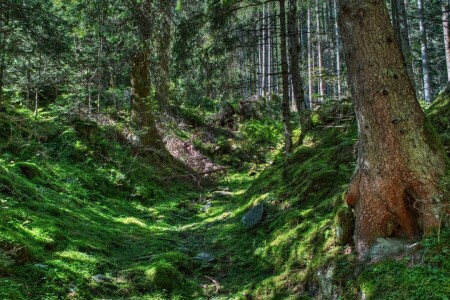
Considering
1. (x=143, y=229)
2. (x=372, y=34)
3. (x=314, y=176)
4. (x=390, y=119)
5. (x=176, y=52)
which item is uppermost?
(x=176, y=52)

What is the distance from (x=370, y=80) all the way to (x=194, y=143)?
14611mm

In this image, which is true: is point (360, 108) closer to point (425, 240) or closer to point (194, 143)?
point (425, 240)

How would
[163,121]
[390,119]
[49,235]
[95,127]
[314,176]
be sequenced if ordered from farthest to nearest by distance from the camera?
1. [163,121]
2. [95,127]
3. [314,176]
4. [49,235]
5. [390,119]

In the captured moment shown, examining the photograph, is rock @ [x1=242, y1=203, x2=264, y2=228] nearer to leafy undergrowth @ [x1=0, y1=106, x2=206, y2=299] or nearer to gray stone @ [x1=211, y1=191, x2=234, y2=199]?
leafy undergrowth @ [x1=0, y1=106, x2=206, y2=299]

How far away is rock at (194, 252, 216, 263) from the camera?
23.7ft

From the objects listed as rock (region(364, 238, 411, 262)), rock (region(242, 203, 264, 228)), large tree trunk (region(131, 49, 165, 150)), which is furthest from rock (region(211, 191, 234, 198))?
rock (region(364, 238, 411, 262))

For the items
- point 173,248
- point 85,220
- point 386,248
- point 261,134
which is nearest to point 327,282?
point 386,248

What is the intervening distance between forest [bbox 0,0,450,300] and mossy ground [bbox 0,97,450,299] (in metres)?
0.03

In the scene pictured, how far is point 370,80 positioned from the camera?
4656 millimetres

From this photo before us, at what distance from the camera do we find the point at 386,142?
4531 mm

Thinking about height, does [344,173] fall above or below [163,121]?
below

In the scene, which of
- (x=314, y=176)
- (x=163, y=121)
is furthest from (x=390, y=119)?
(x=163, y=121)

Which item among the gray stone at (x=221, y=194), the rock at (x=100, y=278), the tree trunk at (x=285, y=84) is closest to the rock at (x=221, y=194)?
the gray stone at (x=221, y=194)

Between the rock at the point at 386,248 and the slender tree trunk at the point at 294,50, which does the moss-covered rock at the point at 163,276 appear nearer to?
the rock at the point at 386,248
